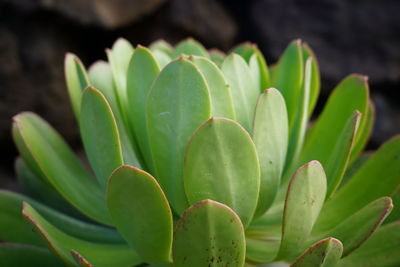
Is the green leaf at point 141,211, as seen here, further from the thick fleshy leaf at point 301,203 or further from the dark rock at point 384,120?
the dark rock at point 384,120

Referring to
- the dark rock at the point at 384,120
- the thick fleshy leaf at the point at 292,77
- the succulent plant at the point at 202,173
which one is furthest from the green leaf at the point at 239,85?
the dark rock at the point at 384,120

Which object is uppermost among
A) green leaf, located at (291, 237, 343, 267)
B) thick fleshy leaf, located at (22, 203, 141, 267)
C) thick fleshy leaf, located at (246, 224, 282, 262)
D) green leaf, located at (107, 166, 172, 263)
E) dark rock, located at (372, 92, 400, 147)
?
green leaf, located at (107, 166, 172, 263)

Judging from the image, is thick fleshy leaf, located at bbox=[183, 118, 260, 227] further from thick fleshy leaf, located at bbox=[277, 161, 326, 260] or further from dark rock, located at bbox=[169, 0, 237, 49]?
dark rock, located at bbox=[169, 0, 237, 49]

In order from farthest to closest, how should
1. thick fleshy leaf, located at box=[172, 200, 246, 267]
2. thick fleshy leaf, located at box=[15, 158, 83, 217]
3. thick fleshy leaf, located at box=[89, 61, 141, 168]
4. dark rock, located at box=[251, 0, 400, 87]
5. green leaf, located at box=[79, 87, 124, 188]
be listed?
dark rock, located at box=[251, 0, 400, 87] < thick fleshy leaf, located at box=[15, 158, 83, 217] < thick fleshy leaf, located at box=[89, 61, 141, 168] < green leaf, located at box=[79, 87, 124, 188] < thick fleshy leaf, located at box=[172, 200, 246, 267]

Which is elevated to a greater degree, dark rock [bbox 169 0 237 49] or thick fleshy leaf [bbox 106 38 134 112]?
thick fleshy leaf [bbox 106 38 134 112]

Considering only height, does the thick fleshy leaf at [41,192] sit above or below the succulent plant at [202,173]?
below

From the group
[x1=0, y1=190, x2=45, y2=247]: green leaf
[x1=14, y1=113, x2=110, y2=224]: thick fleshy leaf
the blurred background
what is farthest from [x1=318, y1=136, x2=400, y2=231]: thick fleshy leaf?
the blurred background
